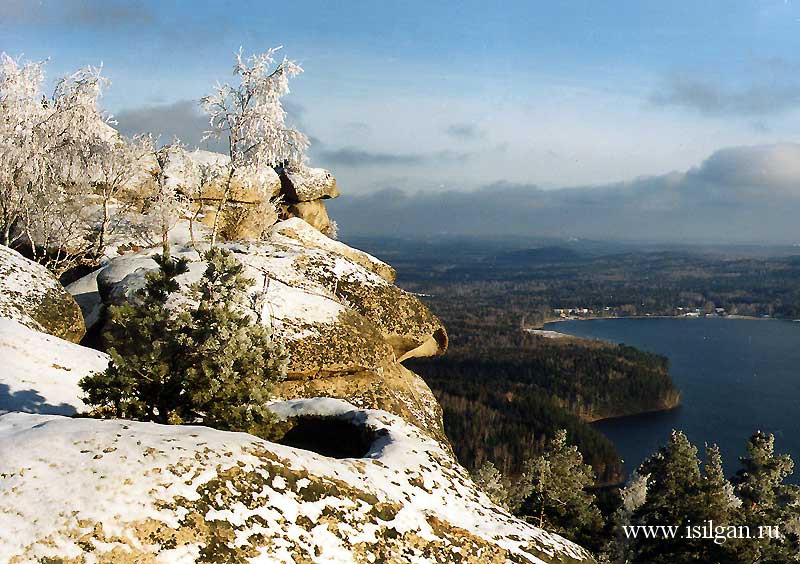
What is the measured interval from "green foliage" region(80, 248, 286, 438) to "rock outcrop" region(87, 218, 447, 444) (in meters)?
5.53

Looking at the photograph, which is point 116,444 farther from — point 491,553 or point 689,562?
point 689,562

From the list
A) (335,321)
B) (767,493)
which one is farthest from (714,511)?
(335,321)

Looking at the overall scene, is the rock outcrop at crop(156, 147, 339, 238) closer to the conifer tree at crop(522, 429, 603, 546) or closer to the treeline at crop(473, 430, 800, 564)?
the treeline at crop(473, 430, 800, 564)

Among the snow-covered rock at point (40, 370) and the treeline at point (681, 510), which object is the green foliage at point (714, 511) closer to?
the treeline at point (681, 510)

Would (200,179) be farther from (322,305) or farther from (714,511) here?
(714,511)

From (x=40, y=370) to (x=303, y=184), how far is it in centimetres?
3554

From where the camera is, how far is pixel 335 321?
69.8 feet

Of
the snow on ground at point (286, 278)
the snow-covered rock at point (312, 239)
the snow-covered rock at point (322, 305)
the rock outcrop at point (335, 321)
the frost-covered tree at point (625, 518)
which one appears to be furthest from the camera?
the frost-covered tree at point (625, 518)

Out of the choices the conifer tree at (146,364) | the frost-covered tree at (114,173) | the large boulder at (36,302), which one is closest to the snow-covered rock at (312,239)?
the frost-covered tree at (114,173)

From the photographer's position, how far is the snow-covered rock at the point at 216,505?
24.7ft

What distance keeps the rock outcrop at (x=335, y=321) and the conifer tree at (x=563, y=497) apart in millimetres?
23357

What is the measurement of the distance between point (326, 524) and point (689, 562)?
36156 mm

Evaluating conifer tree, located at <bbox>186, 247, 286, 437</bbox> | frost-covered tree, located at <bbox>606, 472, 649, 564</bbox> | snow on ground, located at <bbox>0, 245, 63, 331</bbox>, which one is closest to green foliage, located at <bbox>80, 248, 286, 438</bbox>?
conifer tree, located at <bbox>186, 247, 286, 437</bbox>

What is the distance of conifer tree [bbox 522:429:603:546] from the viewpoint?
44.1m
